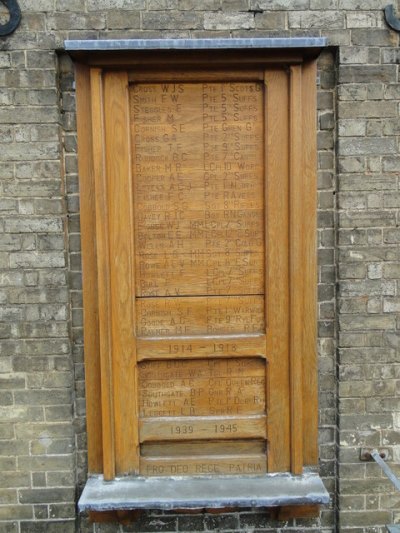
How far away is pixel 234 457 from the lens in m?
3.05

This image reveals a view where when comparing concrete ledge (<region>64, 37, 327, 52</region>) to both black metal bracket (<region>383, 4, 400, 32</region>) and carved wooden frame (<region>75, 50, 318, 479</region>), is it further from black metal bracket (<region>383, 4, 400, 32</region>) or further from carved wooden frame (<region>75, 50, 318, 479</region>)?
black metal bracket (<region>383, 4, 400, 32</region>)

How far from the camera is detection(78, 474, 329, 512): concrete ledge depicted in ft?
9.23

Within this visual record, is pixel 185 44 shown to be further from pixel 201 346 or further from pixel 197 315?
pixel 201 346

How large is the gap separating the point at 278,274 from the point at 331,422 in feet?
3.24

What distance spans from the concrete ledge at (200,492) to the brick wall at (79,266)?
0.75 ft

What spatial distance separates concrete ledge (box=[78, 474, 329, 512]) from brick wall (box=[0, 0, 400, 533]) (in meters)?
0.23

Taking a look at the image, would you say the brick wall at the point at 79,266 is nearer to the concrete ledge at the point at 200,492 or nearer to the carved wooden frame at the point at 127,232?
the carved wooden frame at the point at 127,232

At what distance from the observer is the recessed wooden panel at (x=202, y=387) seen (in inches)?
119

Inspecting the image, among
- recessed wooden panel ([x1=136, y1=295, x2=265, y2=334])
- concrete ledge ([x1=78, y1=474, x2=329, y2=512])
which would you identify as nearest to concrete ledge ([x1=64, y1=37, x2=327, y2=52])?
recessed wooden panel ([x1=136, y1=295, x2=265, y2=334])

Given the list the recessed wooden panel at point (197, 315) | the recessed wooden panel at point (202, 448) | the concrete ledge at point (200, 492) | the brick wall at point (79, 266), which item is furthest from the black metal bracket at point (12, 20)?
the concrete ledge at point (200, 492)

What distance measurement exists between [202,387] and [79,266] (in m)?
1.05

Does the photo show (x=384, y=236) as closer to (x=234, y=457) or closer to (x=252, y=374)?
(x=252, y=374)

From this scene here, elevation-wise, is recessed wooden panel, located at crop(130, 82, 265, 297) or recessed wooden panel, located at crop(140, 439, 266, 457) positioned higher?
recessed wooden panel, located at crop(130, 82, 265, 297)

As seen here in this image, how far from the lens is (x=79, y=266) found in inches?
117
